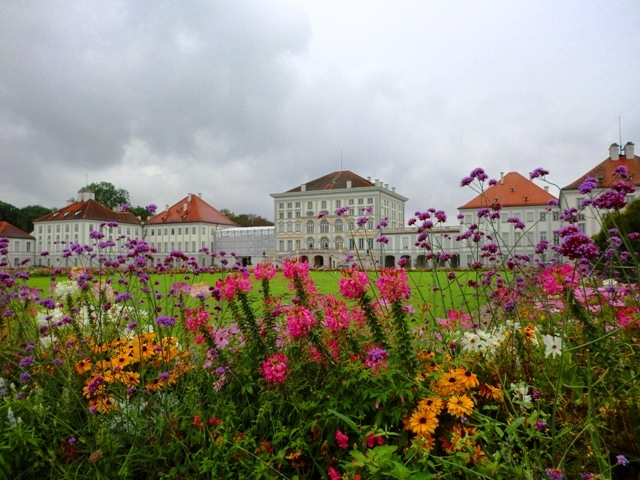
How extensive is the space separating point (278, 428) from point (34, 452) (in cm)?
120

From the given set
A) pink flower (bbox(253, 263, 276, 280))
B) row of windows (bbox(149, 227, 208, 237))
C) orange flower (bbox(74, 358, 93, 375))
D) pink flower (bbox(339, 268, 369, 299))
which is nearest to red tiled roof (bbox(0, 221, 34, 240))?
row of windows (bbox(149, 227, 208, 237))

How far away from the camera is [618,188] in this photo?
236 cm

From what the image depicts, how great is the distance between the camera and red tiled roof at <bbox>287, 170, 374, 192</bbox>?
66.6 metres

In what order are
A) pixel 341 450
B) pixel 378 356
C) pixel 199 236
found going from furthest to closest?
1. pixel 199 236
2. pixel 341 450
3. pixel 378 356

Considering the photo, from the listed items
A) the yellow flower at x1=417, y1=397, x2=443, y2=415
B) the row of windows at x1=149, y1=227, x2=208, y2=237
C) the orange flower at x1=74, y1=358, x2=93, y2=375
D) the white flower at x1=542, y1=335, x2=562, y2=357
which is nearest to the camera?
the yellow flower at x1=417, y1=397, x2=443, y2=415

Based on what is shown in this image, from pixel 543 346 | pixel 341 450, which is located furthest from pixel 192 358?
pixel 543 346

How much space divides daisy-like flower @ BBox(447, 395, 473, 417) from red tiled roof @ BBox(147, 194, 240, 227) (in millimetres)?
74765

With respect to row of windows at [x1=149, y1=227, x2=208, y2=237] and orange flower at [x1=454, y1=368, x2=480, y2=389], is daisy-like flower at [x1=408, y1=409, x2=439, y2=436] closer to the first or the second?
orange flower at [x1=454, y1=368, x2=480, y2=389]

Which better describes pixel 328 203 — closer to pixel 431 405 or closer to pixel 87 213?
pixel 87 213

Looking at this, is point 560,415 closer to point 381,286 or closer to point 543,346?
point 543,346

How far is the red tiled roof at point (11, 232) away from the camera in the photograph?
68.6 meters

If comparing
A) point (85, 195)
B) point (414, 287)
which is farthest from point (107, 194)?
point (414, 287)

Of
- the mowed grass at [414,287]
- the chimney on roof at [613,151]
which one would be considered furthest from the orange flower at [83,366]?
the chimney on roof at [613,151]

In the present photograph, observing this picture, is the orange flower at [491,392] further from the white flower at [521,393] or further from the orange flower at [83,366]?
the orange flower at [83,366]
